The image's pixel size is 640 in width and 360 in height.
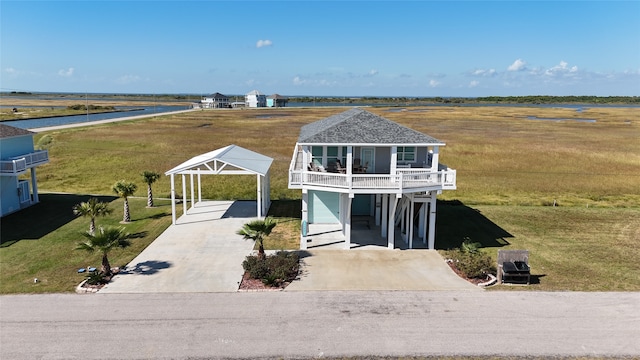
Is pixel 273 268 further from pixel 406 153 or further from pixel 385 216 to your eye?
pixel 406 153

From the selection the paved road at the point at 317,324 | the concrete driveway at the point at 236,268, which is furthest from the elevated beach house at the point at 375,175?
the paved road at the point at 317,324

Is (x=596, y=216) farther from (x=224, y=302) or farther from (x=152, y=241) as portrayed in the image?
(x=152, y=241)

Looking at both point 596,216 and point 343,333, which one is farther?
point 596,216

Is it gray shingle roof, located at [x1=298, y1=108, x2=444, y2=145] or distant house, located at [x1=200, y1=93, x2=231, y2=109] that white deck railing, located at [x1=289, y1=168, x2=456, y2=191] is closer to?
gray shingle roof, located at [x1=298, y1=108, x2=444, y2=145]

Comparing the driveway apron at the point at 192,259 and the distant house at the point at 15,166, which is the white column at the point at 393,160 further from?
the distant house at the point at 15,166

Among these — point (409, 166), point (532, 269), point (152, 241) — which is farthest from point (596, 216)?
point (152, 241)

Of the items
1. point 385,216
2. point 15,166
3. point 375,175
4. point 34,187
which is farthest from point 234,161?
point 34,187

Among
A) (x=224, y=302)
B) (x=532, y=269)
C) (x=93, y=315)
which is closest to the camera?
(x=93, y=315)
